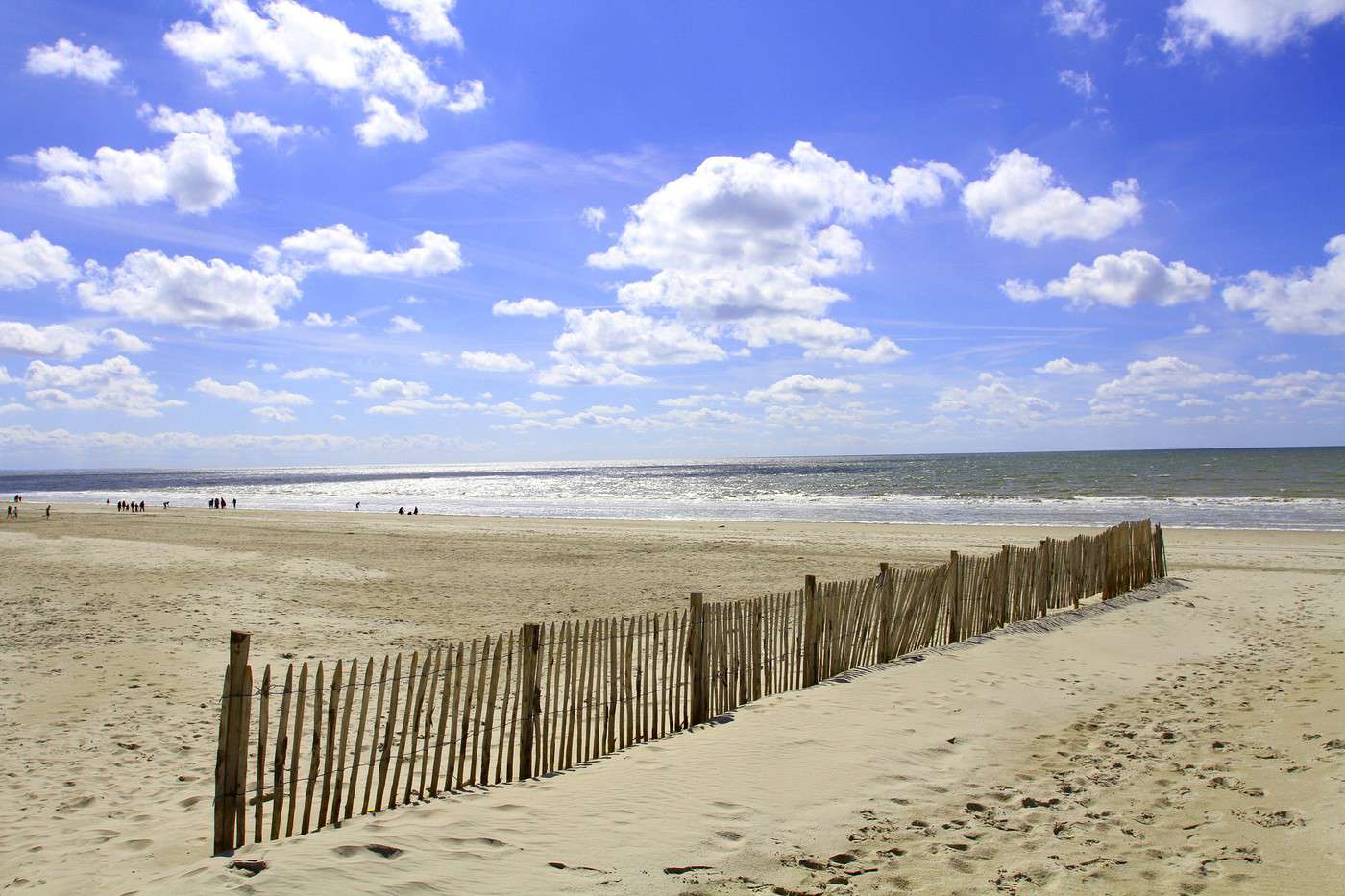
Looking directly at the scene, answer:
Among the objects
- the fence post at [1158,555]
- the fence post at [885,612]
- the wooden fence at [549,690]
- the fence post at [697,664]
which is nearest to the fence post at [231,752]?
the wooden fence at [549,690]

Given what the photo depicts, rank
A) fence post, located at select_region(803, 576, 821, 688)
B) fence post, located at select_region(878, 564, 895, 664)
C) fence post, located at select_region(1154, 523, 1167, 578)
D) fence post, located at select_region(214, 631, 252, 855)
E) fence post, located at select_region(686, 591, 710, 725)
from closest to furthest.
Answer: fence post, located at select_region(214, 631, 252, 855)
fence post, located at select_region(686, 591, 710, 725)
fence post, located at select_region(803, 576, 821, 688)
fence post, located at select_region(878, 564, 895, 664)
fence post, located at select_region(1154, 523, 1167, 578)

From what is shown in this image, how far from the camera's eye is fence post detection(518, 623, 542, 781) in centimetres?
580

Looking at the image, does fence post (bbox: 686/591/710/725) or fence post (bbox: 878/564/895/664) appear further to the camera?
fence post (bbox: 878/564/895/664)

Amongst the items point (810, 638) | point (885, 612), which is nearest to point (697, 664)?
point (810, 638)

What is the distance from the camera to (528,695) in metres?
5.88

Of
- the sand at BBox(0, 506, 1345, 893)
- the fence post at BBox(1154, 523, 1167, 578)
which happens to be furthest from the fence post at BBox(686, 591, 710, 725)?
the fence post at BBox(1154, 523, 1167, 578)

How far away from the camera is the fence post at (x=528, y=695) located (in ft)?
19.0

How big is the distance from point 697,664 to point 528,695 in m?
1.74

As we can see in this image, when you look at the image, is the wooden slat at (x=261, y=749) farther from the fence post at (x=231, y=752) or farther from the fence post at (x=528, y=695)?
the fence post at (x=528, y=695)

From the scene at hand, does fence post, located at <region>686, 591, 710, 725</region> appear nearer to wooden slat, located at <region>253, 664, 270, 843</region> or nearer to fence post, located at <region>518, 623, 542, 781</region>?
fence post, located at <region>518, 623, 542, 781</region>

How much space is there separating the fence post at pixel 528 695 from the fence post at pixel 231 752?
1.86 meters

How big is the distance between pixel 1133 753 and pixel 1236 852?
178cm

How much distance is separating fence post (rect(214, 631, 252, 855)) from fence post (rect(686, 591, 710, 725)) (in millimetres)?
3612

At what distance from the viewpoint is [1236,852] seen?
4621mm
